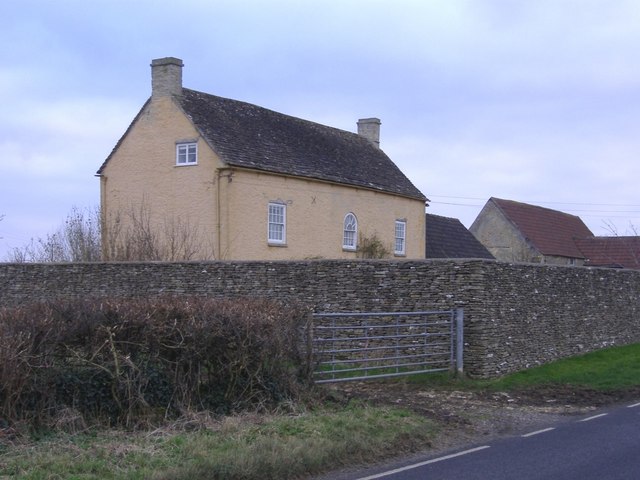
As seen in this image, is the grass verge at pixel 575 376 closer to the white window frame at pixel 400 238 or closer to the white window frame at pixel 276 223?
the white window frame at pixel 276 223

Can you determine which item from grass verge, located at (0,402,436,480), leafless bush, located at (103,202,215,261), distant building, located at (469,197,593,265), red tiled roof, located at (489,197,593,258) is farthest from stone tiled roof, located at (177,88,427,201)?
grass verge, located at (0,402,436,480)

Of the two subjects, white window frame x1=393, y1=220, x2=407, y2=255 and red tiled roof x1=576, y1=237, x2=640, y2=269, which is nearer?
white window frame x1=393, y1=220, x2=407, y2=255

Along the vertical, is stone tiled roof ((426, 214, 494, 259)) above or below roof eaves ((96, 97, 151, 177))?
below

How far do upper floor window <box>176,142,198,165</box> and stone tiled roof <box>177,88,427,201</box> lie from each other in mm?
821

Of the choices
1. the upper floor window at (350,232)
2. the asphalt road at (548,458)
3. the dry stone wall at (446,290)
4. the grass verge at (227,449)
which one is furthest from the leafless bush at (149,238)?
the asphalt road at (548,458)

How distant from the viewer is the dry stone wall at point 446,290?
17578mm

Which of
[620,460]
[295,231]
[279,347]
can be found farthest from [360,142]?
[620,460]

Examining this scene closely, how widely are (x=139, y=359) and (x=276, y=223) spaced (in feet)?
68.2

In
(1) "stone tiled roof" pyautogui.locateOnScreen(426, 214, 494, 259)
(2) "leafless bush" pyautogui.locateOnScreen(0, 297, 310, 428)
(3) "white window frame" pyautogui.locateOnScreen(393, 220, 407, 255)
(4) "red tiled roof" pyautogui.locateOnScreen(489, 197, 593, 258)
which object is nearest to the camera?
(2) "leafless bush" pyautogui.locateOnScreen(0, 297, 310, 428)

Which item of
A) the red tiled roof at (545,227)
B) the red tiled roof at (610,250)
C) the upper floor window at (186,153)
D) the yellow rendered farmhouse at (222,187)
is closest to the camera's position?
the yellow rendered farmhouse at (222,187)

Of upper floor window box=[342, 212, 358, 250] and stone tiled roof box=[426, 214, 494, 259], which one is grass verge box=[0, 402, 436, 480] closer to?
upper floor window box=[342, 212, 358, 250]

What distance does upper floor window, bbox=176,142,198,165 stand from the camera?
101ft

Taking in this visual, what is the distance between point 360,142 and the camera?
1581 inches

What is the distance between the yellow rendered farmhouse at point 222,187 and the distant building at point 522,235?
18.5 meters
